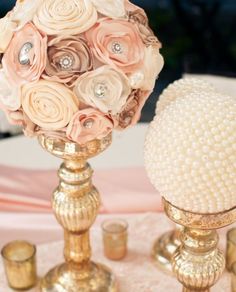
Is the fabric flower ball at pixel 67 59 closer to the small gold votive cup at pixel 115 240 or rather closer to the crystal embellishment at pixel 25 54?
the crystal embellishment at pixel 25 54

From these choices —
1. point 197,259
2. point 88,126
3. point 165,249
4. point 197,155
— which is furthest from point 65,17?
point 165,249

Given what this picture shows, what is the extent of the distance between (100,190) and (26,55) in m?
0.59

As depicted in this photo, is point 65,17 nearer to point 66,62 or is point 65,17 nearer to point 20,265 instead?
point 66,62

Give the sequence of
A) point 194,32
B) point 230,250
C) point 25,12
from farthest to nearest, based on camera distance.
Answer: point 194,32 < point 230,250 < point 25,12

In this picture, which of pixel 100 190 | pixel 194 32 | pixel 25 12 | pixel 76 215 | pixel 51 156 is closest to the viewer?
pixel 25 12

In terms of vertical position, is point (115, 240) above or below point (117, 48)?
below

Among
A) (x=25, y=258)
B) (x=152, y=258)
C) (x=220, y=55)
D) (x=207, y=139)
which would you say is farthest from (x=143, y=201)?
(x=220, y=55)

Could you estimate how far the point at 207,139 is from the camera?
86cm

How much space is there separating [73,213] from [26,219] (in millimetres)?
327

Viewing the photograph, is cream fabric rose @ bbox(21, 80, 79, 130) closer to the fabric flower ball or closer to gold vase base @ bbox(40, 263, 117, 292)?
the fabric flower ball

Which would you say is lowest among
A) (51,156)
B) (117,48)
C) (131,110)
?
(51,156)

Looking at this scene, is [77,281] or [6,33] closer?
[6,33]

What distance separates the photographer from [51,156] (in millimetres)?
1651

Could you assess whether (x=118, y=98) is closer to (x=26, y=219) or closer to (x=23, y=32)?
(x=23, y=32)
